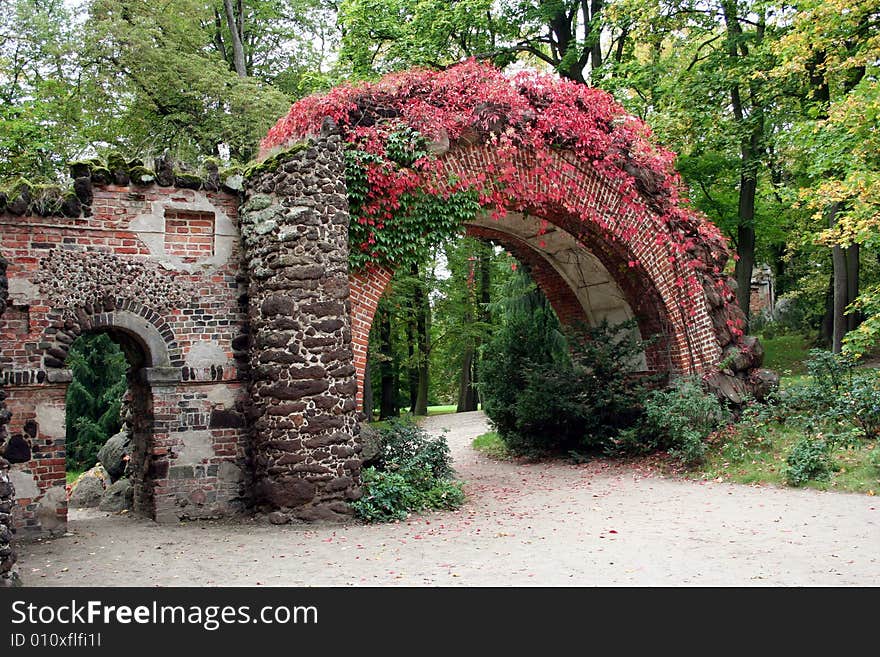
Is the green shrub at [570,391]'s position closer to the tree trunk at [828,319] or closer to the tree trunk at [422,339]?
the tree trunk at [828,319]

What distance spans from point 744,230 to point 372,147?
1054 centimetres

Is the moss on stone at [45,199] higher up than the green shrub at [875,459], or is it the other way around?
the moss on stone at [45,199]

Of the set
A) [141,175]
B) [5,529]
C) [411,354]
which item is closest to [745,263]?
[411,354]

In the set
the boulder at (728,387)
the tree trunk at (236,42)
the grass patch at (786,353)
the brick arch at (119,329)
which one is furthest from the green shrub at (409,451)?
the tree trunk at (236,42)

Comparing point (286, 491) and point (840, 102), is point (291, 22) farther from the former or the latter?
point (286, 491)

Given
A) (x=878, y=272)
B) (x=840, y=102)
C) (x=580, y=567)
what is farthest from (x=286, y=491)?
(x=878, y=272)

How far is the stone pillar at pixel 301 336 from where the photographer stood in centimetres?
789

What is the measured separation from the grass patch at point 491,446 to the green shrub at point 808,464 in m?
5.40

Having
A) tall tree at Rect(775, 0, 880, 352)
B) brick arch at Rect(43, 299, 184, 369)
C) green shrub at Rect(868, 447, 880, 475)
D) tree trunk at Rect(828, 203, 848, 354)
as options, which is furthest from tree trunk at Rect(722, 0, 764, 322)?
brick arch at Rect(43, 299, 184, 369)

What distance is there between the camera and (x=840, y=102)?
11.5m

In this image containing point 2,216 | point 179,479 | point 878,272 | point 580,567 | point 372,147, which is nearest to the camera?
point 580,567

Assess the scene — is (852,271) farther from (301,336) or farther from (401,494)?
(301,336)

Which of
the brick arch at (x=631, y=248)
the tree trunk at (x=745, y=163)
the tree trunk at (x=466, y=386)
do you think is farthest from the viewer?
the tree trunk at (x=466, y=386)

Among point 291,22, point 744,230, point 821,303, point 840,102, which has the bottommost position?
point 821,303
